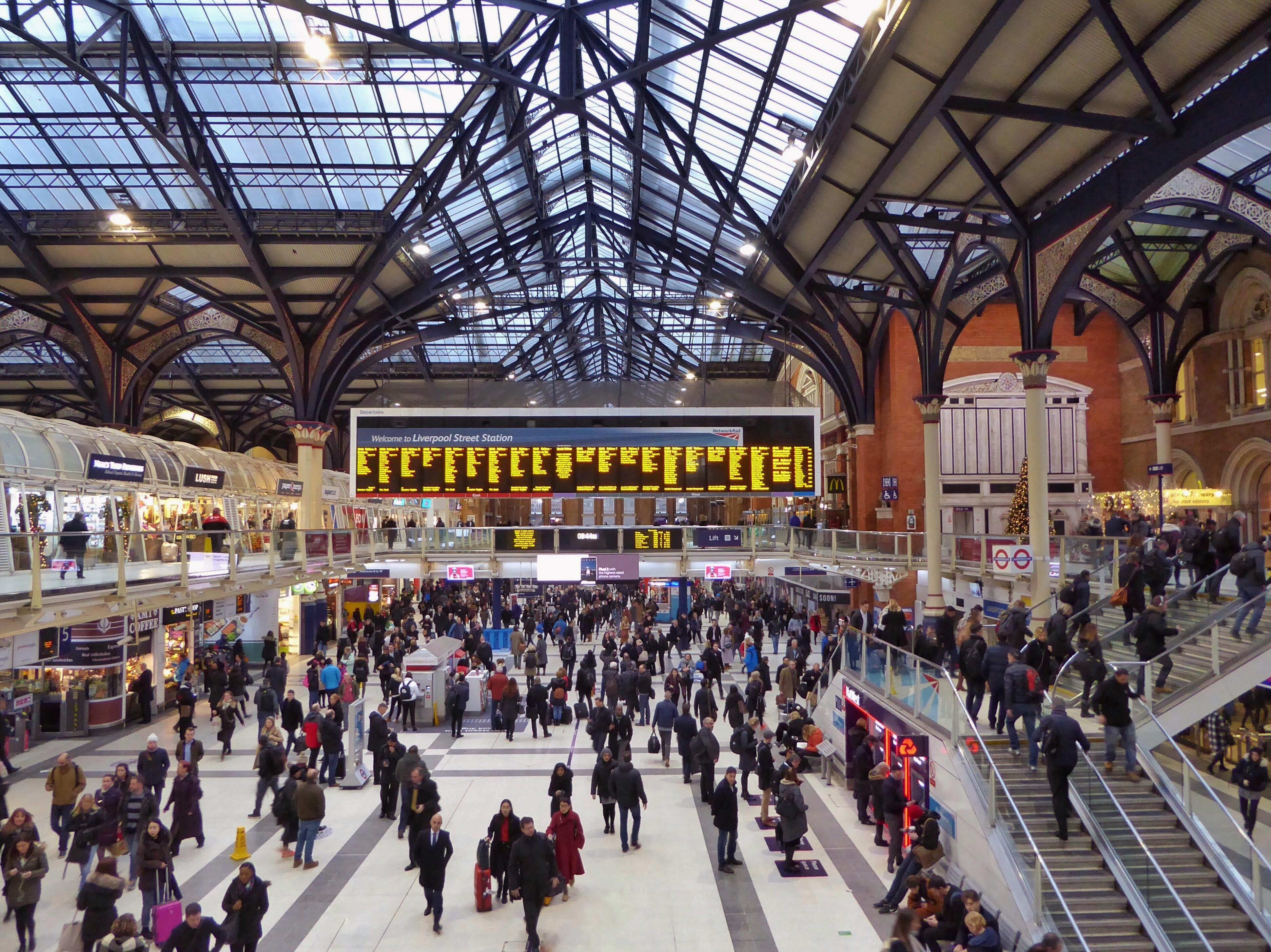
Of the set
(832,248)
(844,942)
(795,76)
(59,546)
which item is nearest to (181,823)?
(59,546)

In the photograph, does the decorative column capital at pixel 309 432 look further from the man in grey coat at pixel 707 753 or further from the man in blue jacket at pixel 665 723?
the man in grey coat at pixel 707 753

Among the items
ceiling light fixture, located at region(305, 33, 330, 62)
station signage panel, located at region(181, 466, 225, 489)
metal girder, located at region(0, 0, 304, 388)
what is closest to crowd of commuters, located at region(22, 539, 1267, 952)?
station signage panel, located at region(181, 466, 225, 489)

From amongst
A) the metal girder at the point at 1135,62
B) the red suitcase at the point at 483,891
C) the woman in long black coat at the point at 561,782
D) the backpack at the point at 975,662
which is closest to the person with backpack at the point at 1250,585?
the backpack at the point at 975,662

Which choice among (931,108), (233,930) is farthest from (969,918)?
(931,108)

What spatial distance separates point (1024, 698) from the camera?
10.6 metres

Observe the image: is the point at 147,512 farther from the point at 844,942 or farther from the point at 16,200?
the point at 844,942

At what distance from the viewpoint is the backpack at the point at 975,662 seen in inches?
465

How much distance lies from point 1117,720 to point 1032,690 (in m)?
1.04

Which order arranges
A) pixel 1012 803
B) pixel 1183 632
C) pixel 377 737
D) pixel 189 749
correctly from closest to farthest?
pixel 1012 803 → pixel 1183 632 → pixel 189 749 → pixel 377 737

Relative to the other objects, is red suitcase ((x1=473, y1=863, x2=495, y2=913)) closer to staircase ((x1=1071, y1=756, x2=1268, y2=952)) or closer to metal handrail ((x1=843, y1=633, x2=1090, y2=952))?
metal handrail ((x1=843, y1=633, x2=1090, y2=952))

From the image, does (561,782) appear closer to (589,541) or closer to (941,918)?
(941,918)

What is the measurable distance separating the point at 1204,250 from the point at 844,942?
1977cm

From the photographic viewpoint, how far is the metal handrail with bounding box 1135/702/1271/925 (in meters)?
7.99

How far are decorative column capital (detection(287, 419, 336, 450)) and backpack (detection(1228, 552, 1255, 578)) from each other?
24352 mm
